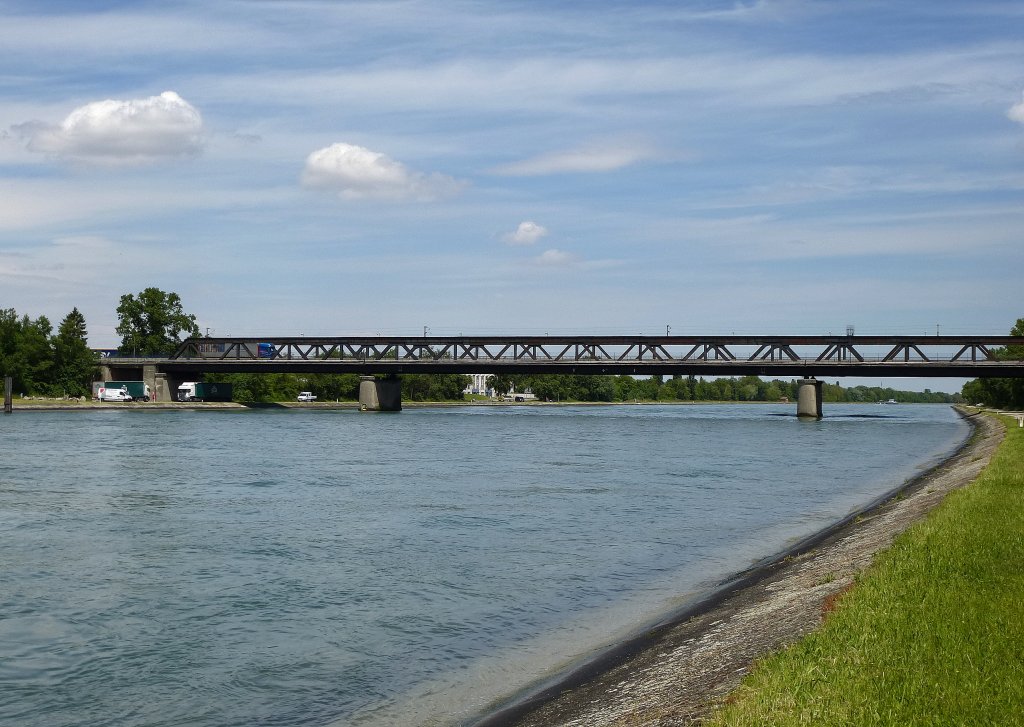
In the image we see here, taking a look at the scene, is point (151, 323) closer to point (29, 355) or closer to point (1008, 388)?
point (29, 355)

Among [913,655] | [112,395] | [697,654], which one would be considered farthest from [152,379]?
[913,655]

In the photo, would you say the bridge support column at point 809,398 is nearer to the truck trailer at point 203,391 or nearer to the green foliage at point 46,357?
the truck trailer at point 203,391

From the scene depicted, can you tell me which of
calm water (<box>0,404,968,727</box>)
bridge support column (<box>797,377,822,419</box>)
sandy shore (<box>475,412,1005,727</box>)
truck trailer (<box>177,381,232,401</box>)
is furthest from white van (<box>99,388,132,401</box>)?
sandy shore (<box>475,412,1005,727</box>)

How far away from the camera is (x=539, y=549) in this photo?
2920 cm

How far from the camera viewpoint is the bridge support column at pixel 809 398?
155625 mm

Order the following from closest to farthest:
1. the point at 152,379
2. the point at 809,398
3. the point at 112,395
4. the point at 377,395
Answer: the point at 809,398 < the point at 112,395 < the point at 377,395 < the point at 152,379

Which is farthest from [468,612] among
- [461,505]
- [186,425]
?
[186,425]

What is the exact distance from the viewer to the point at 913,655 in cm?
1085

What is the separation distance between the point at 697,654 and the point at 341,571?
13.1 m

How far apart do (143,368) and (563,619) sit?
6453 inches

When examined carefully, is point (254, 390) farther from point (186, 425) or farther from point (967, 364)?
point (967, 364)

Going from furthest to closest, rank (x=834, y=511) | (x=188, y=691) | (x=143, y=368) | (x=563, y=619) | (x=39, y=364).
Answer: (x=143, y=368), (x=39, y=364), (x=834, y=511), (x=563, y=619), (x=188, y=691)

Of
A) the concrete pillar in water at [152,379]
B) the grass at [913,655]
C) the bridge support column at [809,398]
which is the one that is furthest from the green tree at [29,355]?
the grass at [913,655]

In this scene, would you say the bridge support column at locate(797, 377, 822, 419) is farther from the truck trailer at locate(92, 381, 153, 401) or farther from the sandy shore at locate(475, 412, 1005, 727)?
the sandy shore at locate(475, 412, 1005, 727)
